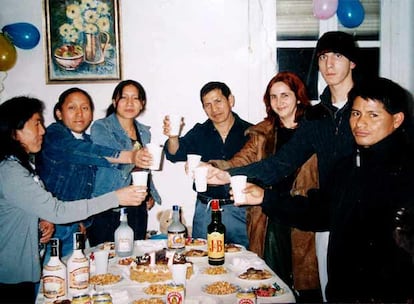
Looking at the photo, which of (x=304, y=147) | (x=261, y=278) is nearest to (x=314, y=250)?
(x=304, y=147)

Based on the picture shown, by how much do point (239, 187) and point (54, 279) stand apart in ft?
2.89

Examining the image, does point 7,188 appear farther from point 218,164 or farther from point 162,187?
point 162,187

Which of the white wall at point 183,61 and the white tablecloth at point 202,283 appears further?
the white wall at point 183,61

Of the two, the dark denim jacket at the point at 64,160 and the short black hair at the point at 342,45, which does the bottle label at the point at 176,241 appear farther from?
the short black hair at the point at 342,45

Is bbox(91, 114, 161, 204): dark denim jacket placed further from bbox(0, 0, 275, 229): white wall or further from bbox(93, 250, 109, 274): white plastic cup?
bbox(93, 250, 109, 274): white plastic cup

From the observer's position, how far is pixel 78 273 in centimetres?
159

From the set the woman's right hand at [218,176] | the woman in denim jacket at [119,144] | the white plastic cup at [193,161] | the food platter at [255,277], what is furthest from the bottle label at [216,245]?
the woman in denim jacket at [119,144]

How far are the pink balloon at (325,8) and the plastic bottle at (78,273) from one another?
9.64 ft

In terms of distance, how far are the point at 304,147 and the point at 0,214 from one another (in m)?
1.70

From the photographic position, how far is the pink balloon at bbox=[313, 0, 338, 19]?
3.59 metres

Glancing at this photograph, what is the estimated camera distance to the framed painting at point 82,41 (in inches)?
146

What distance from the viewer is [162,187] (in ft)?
12.7

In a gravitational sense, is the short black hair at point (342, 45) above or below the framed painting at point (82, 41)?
below

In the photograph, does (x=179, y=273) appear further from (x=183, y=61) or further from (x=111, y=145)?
(x=183, y=61)
